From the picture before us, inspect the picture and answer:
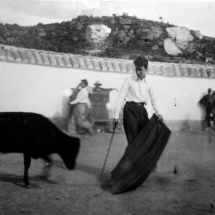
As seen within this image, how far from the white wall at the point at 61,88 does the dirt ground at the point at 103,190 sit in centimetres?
91

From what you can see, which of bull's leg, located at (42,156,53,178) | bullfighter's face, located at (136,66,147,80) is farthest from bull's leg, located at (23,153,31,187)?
bullfighter's face, located at (136,66,147,80)

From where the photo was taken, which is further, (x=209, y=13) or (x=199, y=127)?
(x=199, y=127)

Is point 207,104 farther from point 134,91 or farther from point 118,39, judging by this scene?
point 134,91

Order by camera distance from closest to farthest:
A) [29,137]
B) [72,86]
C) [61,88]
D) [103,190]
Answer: [103,190], [29,137], [61,88], [72,86]

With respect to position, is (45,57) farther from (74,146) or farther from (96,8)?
(74,146)

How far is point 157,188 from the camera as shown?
3865 millimetres

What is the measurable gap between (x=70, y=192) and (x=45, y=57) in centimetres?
362

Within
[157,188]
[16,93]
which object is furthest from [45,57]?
[157,188]

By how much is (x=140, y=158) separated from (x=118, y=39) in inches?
113

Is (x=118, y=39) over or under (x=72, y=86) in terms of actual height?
over

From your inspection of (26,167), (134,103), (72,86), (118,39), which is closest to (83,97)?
(72,86)

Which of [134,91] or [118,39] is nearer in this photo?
[134,91]

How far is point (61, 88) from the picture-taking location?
253 inches

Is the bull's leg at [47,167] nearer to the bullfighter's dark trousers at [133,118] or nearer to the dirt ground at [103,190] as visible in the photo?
the dirt ground at [103,190]
